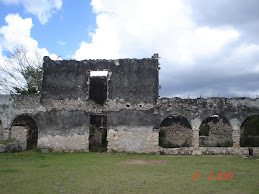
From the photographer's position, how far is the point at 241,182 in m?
7.89

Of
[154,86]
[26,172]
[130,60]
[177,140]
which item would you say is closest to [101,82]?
[130,60]

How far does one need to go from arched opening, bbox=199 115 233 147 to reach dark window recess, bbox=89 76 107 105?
382 inches

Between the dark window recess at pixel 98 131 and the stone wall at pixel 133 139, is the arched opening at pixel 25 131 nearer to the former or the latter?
the dark window recess at pixel 98 131

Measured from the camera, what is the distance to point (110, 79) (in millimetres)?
16953

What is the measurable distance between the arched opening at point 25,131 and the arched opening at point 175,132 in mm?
10533

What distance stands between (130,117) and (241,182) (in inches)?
362

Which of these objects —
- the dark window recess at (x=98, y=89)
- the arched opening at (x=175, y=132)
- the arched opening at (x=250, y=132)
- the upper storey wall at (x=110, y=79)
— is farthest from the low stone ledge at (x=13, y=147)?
the arched opening at (x=250, y=132)

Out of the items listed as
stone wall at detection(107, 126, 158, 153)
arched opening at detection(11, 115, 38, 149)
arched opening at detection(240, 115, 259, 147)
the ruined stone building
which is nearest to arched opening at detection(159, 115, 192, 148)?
arched opening at detection(240, 115, 259, 147)

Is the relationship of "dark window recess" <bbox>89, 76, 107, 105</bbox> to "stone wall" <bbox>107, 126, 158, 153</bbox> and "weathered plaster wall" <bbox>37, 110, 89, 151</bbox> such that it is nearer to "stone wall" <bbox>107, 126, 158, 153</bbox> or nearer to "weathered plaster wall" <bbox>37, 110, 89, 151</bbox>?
"weathered plaster wall" <bbox>37, 110, 89, 151</bbox>

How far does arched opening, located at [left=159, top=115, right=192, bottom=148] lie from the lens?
2211cm

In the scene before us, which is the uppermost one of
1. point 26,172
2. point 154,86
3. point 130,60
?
point 130,60

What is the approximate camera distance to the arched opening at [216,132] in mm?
21547

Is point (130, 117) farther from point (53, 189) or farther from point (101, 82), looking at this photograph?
point (53, 189)

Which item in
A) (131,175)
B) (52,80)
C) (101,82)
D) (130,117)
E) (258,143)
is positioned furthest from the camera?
(258,143)
